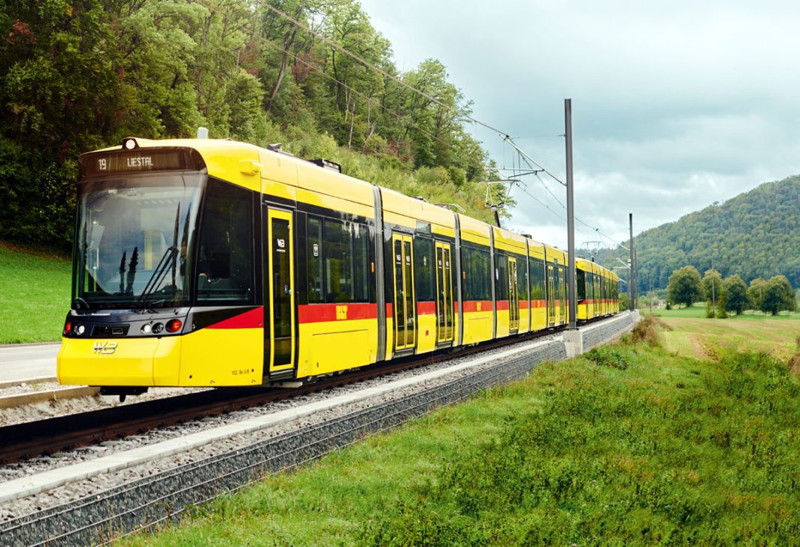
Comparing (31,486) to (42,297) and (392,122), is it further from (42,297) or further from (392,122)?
(392,122)

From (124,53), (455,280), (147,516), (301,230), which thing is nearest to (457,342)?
(455,280)

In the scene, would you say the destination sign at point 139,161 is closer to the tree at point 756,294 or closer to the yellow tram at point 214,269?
the yellow tram at point 214,269

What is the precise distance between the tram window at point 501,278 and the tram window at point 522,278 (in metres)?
1.95

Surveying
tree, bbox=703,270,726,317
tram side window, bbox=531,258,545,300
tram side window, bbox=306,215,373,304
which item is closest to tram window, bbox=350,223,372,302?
tram side window, bbox=306,215,373,304

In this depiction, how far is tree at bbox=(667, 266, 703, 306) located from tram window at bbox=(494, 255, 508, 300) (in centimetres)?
15449

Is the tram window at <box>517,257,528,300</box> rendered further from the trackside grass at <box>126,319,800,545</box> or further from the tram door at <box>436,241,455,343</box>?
the trackside grass at <box>126,319,800,545</box>

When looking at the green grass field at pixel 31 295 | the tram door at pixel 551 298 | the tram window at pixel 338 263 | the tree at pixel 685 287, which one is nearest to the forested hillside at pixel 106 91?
the green grass field at pixel 31 295

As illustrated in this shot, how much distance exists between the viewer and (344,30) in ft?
290

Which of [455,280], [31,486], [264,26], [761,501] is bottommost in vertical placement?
[761,501]

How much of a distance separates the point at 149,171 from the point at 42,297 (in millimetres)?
28679

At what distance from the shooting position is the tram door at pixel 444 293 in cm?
2134

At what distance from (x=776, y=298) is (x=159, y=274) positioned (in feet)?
528

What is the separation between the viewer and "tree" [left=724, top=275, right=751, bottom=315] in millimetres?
158075

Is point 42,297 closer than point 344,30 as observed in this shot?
Yes
